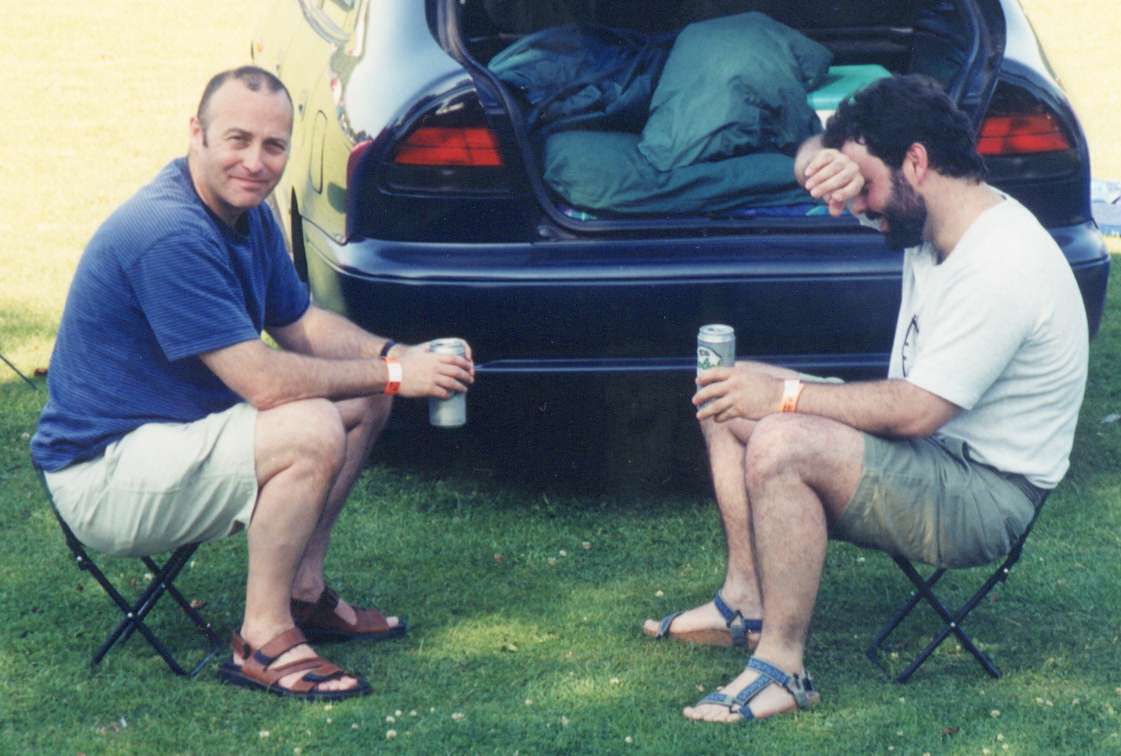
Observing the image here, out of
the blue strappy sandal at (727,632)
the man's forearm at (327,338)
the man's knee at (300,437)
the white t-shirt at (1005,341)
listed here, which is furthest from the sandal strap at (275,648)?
the white t-shirt at (1005,341)

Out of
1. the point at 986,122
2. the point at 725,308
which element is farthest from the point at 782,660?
the point at 986,122

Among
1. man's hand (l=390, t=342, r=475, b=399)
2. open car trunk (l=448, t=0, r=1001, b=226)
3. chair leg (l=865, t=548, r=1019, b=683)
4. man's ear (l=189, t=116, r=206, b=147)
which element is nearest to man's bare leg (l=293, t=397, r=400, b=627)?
man's hand (l=390, t=342, r=475, b=399)

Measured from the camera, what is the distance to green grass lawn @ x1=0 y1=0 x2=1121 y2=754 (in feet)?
12.0

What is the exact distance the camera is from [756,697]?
3742mm

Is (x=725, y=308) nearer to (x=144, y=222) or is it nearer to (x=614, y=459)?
(x=614, y=459)

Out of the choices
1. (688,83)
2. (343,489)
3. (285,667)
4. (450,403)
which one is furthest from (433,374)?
(688,83)

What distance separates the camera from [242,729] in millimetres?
3682

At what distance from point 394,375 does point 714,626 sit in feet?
3.27

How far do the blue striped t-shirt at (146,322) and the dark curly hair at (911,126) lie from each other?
1.43 metres

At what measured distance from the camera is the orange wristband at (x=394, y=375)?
3984 millimetres

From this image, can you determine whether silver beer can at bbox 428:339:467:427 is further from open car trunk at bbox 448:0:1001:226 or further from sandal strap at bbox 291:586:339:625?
open car trunk at bbox 448:0:1001:226

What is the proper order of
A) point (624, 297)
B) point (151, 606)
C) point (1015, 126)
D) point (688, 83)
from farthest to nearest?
1. point (688, 83)
2. point (1015, 126)
3. point (624, 297)
4. point (151, 606)

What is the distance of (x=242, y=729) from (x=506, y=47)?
2.69m

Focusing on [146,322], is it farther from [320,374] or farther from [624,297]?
[624,297]
